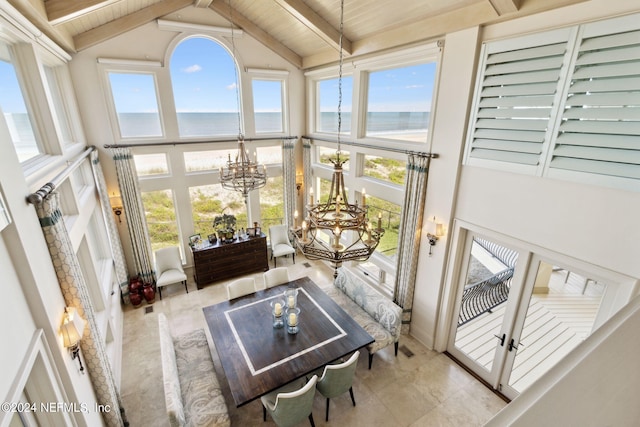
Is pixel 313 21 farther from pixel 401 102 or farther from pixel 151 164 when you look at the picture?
pixel 151 164

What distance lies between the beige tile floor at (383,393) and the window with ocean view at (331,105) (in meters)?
4.65

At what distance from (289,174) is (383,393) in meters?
5.32

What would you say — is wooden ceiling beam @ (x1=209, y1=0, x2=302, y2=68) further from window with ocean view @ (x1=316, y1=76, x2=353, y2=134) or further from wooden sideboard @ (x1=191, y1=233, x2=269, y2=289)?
wooden sideboard @ (x1=191, y1=233, x2=269, y2=289)

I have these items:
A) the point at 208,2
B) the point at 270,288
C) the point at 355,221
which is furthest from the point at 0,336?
the point at 208,2

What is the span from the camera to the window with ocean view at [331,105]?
653 cm

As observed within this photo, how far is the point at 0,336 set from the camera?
6.30 ft

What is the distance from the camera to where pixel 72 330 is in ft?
9.05

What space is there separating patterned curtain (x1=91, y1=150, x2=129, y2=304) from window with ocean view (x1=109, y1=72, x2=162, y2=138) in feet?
2.83

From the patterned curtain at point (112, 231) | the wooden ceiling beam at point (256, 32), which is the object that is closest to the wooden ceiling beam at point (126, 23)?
the wooden ceiling beam at point (256, 32)

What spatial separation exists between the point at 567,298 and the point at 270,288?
14.3 feet

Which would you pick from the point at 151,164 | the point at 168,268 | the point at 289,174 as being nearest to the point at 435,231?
the point at 289,174

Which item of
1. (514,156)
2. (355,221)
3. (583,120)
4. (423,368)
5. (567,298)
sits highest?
(583,120)

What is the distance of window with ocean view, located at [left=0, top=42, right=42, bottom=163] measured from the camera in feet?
10.2

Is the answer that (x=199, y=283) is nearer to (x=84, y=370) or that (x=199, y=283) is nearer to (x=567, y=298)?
(x=84, y=370)
